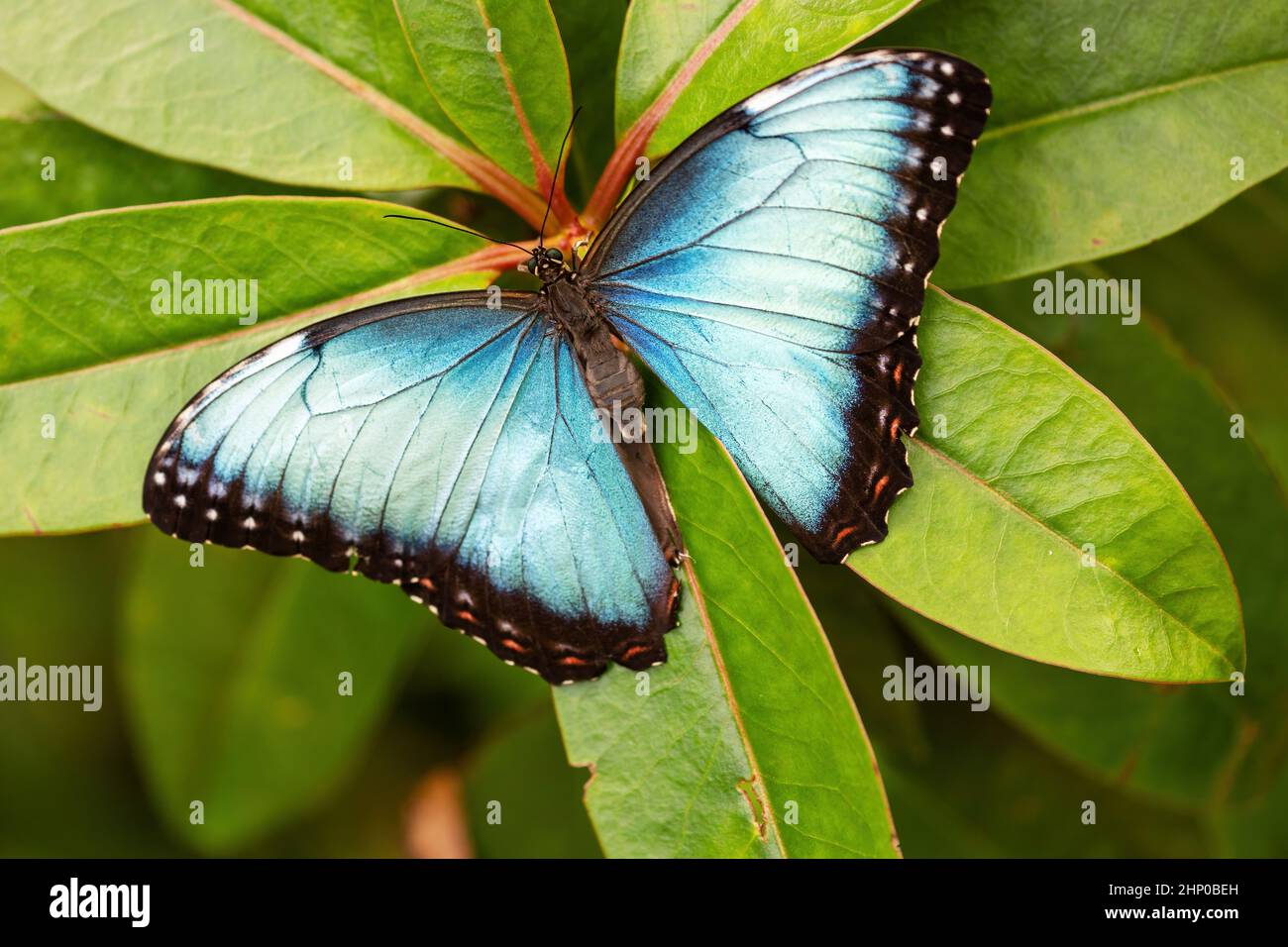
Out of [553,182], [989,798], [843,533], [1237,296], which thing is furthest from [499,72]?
[989,798]

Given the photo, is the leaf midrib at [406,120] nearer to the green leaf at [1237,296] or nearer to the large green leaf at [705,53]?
the large green leaf at [705,53]

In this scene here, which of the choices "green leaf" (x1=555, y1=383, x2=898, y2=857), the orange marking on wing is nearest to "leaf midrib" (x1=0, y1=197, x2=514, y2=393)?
"green leaf" (x1=555, y1=383, x2=898, y2=857)

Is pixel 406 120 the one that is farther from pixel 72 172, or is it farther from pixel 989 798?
pixel 989 798

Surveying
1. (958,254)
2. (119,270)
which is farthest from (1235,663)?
(119,270)

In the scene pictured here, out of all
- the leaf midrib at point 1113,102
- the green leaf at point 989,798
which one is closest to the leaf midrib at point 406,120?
the leaf midrib at point 1113,102

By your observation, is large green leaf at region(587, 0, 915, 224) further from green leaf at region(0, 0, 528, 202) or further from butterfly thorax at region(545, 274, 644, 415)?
green leaf at region(0, 0, 528, 202)
